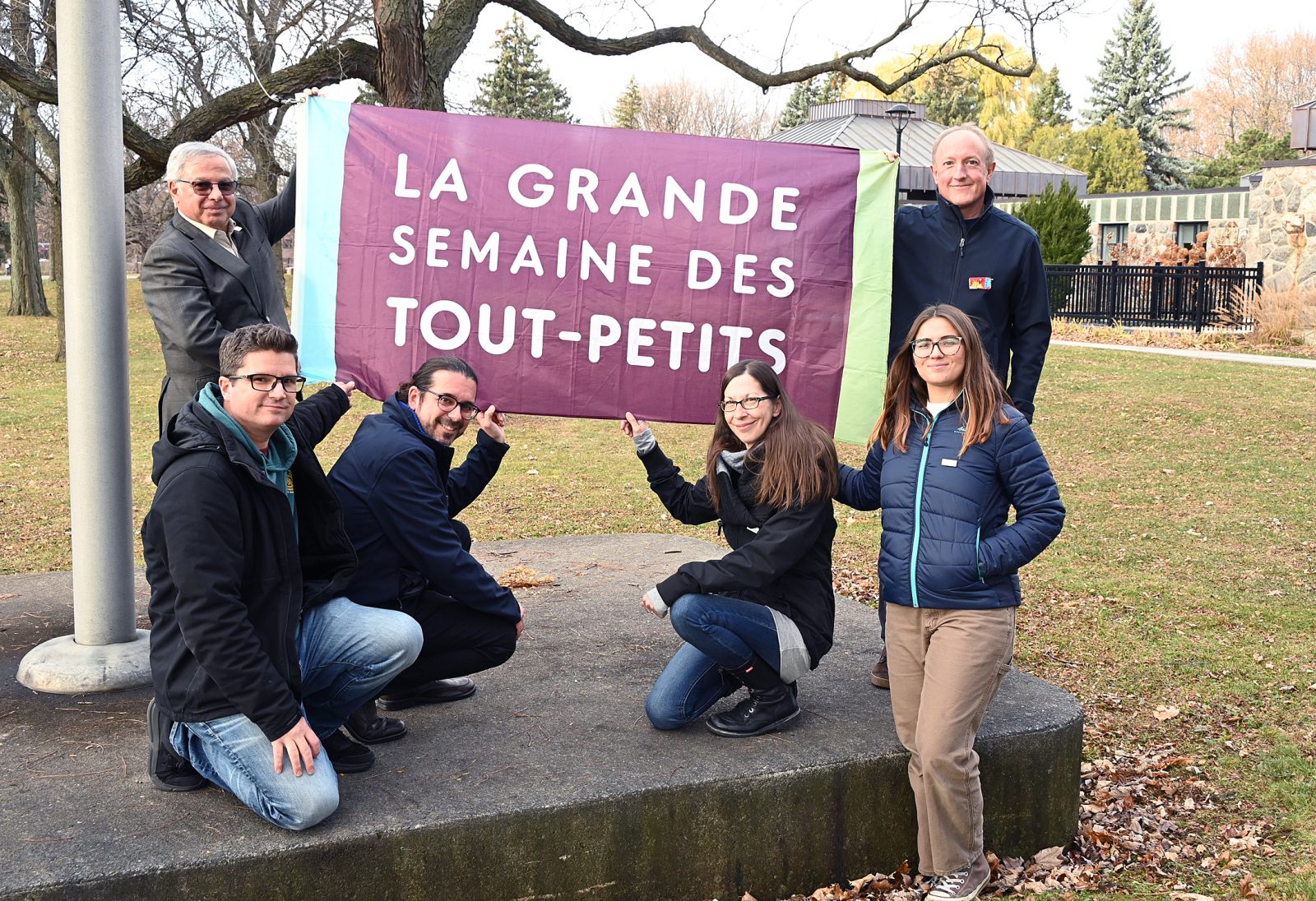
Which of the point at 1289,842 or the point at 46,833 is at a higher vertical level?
the point at 46,833

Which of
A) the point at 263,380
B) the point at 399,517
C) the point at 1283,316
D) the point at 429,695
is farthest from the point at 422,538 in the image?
the point at 1283,316

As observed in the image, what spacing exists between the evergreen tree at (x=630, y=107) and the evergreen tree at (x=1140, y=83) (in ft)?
72.8

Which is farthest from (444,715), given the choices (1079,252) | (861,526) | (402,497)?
(1079,252)

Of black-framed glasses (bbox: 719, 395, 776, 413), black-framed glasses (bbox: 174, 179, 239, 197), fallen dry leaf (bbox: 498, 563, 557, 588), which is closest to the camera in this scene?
black-framed glasses (bbox: 719, 395, 776, 413)

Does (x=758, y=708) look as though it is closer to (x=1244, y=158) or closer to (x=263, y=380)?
(x=263, y=380)

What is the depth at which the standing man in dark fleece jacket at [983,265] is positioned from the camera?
4387 mm

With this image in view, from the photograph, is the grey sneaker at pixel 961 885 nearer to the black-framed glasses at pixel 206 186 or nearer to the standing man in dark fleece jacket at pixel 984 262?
the standing man in dark fleece jacket at pixel 984 262

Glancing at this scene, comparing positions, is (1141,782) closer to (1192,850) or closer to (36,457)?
(1192,850)

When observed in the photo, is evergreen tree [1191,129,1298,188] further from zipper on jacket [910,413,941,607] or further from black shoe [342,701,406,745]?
black shoe [342,701,406,745]

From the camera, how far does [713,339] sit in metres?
4.89

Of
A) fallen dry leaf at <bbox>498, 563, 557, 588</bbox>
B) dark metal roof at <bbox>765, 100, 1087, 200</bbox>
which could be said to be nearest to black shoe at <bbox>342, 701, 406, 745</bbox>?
fallen dry leaf at <bbox>498, 563, 557, 588</bbox>

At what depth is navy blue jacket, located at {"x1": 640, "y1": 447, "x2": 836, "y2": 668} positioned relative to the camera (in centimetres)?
394

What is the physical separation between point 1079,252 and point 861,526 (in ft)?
60.2

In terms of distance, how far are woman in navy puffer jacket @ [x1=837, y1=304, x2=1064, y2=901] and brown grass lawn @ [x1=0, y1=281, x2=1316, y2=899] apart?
76cm
